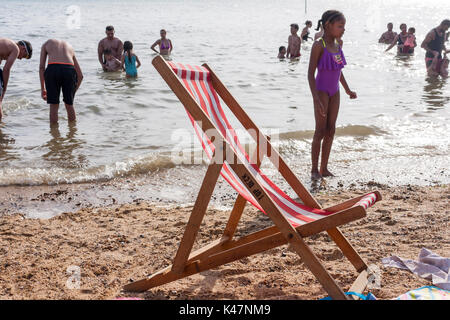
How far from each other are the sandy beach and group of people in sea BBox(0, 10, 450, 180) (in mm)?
819

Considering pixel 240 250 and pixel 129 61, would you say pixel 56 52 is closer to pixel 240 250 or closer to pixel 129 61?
pixel 129 61

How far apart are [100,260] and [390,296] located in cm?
177

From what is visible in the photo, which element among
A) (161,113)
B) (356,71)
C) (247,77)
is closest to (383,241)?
(161,113)

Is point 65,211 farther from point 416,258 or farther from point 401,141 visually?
point 401,141

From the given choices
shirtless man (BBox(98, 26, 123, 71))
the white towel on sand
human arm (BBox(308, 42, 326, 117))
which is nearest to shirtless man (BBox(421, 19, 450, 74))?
human arm (BBox(308, 42, 326, 117))

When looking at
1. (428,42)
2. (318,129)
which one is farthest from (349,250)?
(428,42)

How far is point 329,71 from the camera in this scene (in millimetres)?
4328

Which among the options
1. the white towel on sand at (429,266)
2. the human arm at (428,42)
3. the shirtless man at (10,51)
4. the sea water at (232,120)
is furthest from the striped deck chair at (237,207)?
the human arm at (428,42)

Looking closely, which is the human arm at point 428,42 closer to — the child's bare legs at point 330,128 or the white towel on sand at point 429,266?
the child's bare legs at point 330,128

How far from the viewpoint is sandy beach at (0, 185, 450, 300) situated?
2510 mm

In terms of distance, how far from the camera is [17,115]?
25.6 ft

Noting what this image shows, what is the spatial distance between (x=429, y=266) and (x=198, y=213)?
1379mm

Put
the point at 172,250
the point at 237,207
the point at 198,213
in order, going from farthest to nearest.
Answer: the point at 172,250 → the point at 237,207 → the point at 198,213

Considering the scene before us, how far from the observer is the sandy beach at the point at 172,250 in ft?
8.23
